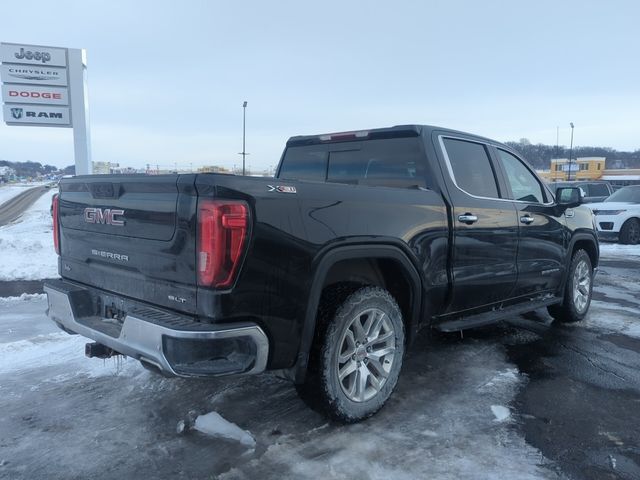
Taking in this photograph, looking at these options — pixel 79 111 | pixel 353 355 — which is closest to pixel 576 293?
pixel 353 355

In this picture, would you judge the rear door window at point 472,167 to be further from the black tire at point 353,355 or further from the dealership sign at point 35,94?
the dealership sign at point 35,94

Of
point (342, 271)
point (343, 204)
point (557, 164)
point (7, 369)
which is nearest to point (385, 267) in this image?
point (342, 271)

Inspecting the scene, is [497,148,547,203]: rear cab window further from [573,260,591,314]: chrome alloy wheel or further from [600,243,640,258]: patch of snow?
[600,243,640,258]: patch of snow

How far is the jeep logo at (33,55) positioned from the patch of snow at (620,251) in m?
16.6

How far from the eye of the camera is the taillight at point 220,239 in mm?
2607

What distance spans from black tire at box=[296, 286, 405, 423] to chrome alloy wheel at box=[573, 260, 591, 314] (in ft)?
10.7

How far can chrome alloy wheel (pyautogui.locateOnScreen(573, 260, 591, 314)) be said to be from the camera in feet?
19.6

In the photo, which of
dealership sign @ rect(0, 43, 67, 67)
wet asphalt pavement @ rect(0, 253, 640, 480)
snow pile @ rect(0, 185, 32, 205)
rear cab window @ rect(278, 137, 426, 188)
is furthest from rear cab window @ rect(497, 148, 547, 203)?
snow pile @ rect(0, 185, 32, 205)

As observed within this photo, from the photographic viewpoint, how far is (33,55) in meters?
16.1

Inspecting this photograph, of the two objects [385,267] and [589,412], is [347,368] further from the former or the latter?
[589,412]

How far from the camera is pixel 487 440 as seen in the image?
3.22 meters

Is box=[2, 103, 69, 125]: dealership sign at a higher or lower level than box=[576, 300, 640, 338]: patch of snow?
higher

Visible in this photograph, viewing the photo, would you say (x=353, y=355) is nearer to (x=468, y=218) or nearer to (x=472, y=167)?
(x=468, y=218)

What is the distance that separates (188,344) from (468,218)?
8.07 ft
